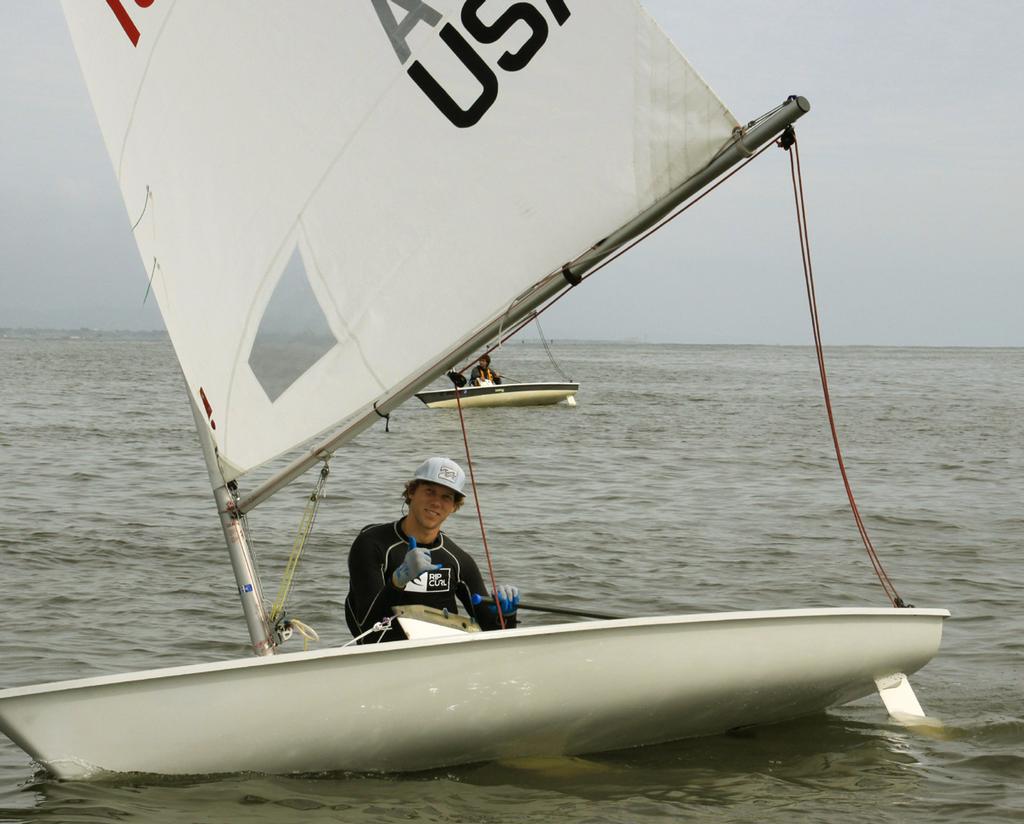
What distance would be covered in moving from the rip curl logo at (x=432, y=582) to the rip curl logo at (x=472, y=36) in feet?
5.65

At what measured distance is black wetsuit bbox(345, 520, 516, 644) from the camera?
480 centimetres

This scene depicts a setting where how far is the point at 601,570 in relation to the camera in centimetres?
938

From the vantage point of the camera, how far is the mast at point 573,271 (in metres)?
3.66

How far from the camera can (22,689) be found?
4.09 metres

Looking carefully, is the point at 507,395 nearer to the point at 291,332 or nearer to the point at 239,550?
the point at 239,550

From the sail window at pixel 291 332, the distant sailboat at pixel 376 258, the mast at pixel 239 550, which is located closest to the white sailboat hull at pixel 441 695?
the distant sailboat at pixel 376 258

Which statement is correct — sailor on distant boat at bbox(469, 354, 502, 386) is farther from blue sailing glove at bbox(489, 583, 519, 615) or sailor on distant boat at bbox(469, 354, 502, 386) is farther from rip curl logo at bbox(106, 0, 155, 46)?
rip curl logo at bbox(106, 0, 155, 46)

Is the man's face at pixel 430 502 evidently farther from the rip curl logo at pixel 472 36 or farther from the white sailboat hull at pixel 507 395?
the white sailboat hull at pixel 507 395

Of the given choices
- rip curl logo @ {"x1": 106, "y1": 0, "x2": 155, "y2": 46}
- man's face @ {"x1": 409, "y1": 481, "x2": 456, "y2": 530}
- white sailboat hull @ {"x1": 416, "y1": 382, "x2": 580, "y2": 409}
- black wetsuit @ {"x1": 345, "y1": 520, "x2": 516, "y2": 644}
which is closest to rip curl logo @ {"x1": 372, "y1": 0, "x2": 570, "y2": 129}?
rip curl logo @ {"x1": 106, "y1": 0, "x2": 155, "y2": 46}

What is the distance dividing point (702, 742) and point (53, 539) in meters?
6.49

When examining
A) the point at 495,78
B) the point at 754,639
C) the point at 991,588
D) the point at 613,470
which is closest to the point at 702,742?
the point at 754,639

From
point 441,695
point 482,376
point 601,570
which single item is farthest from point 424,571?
point 482,376

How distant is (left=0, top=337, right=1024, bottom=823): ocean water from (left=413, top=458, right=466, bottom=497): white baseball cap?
1.08 meters

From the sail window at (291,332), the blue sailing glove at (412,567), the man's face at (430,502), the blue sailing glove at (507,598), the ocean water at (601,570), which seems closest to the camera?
the sail window at (291,332)
